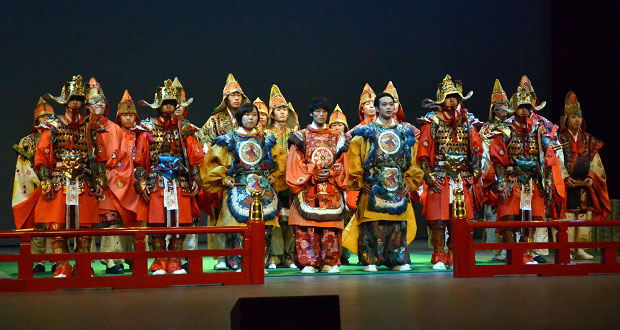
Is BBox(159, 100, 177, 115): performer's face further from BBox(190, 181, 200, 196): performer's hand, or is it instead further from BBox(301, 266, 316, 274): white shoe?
BBox(301, 266, 316, 274): white shoe

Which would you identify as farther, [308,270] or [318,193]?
[318,193]

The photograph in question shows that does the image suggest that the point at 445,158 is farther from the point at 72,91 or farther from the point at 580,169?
the point at 72,91

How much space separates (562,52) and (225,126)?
501 cm

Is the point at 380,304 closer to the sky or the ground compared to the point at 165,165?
closer to the ground

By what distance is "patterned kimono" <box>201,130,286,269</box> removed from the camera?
6.53 metres

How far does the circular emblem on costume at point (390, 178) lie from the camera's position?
6.55 metres

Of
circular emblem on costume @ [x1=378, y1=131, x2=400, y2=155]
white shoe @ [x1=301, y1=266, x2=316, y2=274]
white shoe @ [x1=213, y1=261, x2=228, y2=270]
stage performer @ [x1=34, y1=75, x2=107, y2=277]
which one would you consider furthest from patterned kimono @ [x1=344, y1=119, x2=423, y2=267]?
stage performer @ [x1=34, y1=75, x2=107, y2=277]

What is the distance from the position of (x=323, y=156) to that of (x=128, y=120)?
2759 millimetres

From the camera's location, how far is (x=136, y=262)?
532 centimetres

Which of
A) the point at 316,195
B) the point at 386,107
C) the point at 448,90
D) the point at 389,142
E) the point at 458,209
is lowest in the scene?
the point at 458,209

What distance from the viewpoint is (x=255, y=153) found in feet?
21.6

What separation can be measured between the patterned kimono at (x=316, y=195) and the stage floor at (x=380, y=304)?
71 centimetres

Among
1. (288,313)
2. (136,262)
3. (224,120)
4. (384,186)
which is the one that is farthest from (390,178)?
(288,313)

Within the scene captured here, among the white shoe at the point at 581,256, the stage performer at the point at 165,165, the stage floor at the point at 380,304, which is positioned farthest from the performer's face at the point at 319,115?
the white shoe at the point at 581,256
